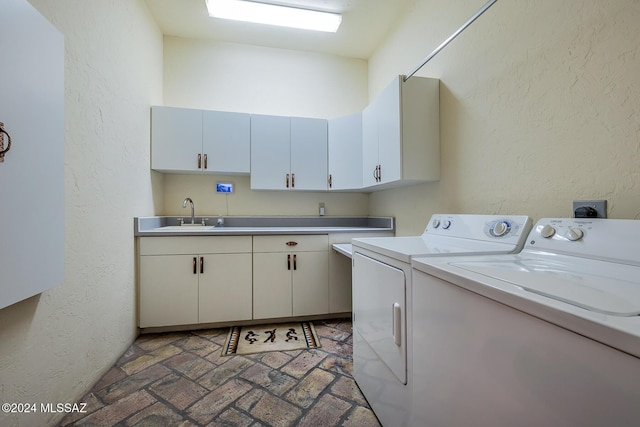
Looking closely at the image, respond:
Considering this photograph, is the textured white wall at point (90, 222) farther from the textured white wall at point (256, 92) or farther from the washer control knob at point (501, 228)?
the washer control knob at point (501, 228)

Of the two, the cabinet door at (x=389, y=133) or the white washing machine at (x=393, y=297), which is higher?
the cabinet door at (x=389, y=133)

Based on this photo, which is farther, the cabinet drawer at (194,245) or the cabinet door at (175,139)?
the cabinet door at (175,139)

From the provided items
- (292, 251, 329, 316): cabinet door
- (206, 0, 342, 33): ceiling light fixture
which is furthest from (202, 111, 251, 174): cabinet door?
(292, 251, 329, 316): cabinet door

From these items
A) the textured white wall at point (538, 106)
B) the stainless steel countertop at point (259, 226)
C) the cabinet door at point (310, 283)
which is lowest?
the cabinet door at point (310, 283)

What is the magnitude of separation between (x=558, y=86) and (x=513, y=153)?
0.33m

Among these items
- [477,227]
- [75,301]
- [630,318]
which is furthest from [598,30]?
[75,301]

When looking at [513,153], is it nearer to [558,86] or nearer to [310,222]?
[558,86]

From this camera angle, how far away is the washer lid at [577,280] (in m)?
0.52

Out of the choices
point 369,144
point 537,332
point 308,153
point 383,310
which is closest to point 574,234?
point 537,332

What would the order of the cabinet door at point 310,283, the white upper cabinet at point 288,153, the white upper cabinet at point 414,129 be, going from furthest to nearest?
the white upper cabinet at point 288,153, the cabinet door at point 310,283, the white upper cabinet at point 414,129

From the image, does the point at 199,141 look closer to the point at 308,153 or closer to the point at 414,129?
the point at 308,153

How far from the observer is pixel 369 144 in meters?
2.39

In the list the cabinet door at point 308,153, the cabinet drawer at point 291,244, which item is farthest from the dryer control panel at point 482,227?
the cabinet door at point 308,153

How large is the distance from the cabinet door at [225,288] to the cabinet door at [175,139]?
3.20 feet
